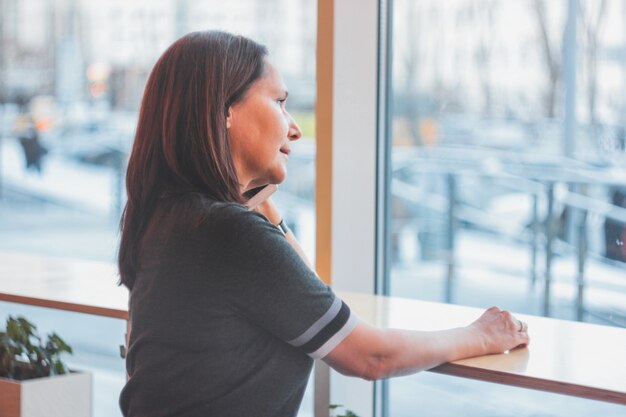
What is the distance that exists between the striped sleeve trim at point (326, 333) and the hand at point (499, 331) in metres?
0.38

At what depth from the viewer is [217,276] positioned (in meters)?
1.38

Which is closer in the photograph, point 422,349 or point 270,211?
point 422,349

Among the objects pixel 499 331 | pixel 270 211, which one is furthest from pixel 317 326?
pixel 270 211

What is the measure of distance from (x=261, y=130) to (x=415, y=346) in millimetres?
446

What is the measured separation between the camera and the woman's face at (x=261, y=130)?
156 cm

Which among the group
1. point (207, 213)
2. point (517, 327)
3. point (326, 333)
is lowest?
point (517, 327)

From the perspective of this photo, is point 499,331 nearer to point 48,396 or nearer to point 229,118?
point 229,118

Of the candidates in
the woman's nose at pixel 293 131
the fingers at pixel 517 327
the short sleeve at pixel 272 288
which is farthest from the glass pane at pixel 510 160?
the short sleeve at pixel 272 288

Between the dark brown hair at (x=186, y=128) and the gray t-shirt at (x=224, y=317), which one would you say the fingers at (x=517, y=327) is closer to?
the gray t-shirt at (x=224, y=317)

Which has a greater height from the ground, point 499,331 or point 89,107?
point 89,107

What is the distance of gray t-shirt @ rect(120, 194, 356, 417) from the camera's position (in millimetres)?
1375

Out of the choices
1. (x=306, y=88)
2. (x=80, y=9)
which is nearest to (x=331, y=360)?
(x=306, y=88)

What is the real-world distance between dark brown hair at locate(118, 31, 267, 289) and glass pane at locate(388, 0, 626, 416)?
47.4 inches

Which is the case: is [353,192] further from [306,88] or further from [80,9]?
[80,9]
